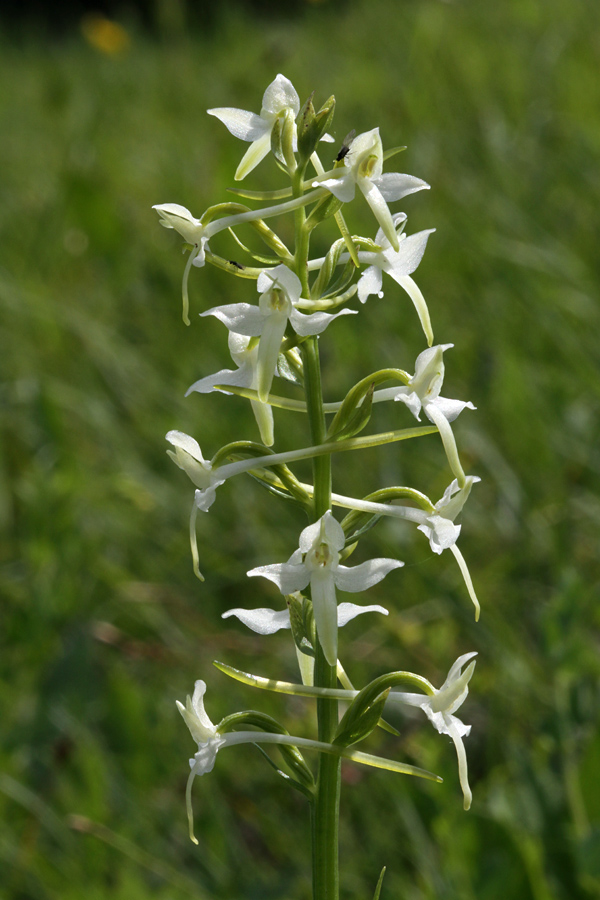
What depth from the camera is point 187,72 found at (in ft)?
18.5

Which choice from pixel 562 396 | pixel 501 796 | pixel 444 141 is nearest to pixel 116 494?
pixel 562 396

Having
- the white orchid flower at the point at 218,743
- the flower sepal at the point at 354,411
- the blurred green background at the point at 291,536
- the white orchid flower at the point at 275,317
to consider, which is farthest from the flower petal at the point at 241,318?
the blurred green background at the point at 291,536

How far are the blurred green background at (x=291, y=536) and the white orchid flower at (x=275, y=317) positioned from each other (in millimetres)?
710

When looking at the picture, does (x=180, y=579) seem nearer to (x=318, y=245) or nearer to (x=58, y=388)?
(x=58, y=388)

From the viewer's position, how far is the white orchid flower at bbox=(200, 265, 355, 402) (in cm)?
76

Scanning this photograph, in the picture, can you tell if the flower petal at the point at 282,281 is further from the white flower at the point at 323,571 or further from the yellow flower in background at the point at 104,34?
the yellow flower in background at the point at 104,34

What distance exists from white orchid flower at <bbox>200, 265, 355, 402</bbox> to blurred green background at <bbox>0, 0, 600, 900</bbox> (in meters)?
0.71

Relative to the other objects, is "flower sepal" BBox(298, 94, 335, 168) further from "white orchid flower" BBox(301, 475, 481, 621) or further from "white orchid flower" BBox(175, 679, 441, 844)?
"white orchid flower" BBox(175, 679, 441, 844)

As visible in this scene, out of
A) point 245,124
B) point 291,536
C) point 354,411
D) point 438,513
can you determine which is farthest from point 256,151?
point 291,536

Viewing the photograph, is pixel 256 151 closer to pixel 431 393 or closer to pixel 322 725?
pixel 431 393

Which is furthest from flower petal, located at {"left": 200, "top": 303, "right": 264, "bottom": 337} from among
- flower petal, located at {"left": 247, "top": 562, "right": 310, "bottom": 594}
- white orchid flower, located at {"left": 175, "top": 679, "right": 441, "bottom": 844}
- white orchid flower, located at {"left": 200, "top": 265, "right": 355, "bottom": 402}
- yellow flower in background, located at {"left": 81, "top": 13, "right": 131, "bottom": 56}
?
yellow flower in background, located at {"left": 81, "top": 13, "right": 131, "bottom": 56}

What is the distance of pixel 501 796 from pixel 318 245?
1.75m

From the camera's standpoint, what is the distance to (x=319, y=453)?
757 mm

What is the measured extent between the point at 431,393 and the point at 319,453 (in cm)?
15
